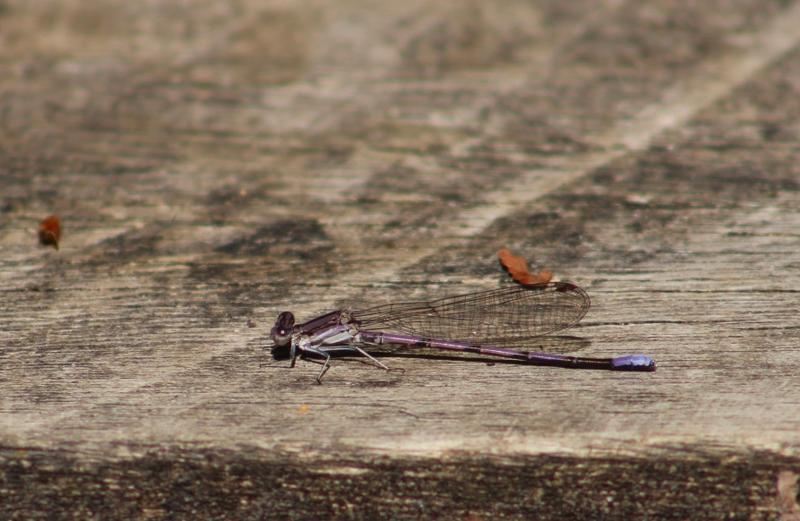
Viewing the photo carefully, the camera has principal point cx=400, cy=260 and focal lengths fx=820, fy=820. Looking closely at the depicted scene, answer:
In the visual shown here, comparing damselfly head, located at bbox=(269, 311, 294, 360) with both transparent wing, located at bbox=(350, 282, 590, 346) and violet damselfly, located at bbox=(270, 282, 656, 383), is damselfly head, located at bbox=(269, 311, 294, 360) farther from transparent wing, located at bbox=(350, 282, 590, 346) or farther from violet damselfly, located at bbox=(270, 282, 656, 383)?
transparent wing, located at bbox=(350, 282, 590, 346)

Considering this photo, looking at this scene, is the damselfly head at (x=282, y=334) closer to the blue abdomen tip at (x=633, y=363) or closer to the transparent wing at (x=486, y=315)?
the transparent wing at (x=486, y=315)

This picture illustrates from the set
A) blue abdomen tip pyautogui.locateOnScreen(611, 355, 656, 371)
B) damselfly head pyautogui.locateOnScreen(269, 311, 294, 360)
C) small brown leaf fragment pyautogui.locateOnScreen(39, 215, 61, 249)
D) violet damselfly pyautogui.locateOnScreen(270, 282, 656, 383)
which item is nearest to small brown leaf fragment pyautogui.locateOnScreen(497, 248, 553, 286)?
violet damselfly pyautogui.locateOnScreen(270, 282, 656, 383)

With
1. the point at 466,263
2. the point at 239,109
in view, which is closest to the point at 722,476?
the point at 466,263

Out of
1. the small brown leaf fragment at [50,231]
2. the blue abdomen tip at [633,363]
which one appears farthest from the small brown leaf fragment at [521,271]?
the small brown leaf fragment at [50,231]

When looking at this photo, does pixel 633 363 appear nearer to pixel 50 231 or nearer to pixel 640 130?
pixel 640 130

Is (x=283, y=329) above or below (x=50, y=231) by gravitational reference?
below

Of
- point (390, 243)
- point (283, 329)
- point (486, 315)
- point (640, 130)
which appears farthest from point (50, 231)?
point (640, 130)
